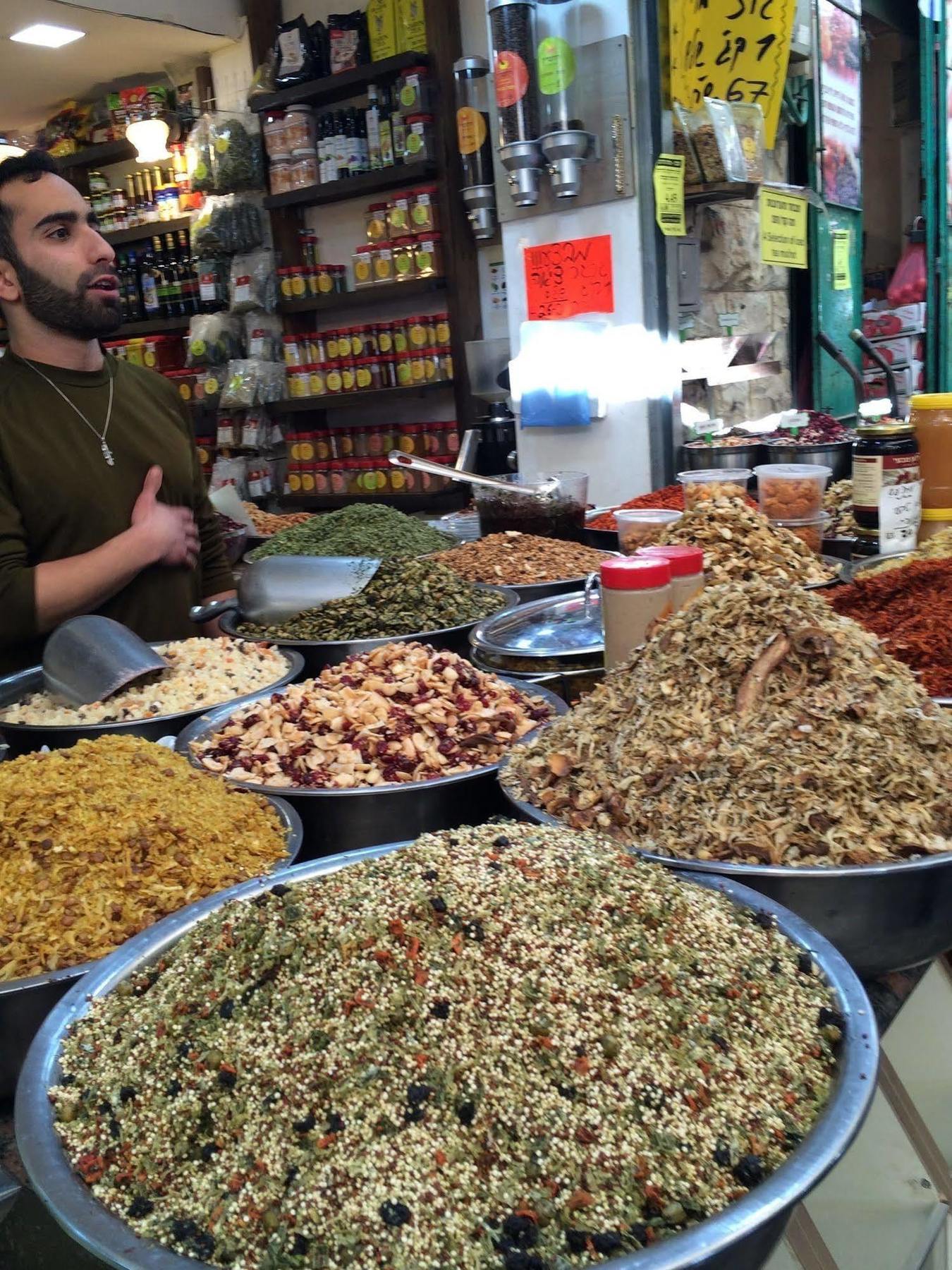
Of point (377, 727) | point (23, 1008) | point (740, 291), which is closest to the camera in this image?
point (23, 1008)

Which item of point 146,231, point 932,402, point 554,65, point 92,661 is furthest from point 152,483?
point 146,231

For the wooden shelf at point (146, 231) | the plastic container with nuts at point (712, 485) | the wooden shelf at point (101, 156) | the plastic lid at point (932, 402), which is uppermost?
the wooden shelf at point (101, 156)

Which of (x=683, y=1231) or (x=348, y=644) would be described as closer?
(x=683, y=1231)

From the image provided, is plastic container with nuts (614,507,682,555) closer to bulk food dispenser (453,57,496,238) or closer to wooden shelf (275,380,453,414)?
bulk food dispenser (453,57,496,238)

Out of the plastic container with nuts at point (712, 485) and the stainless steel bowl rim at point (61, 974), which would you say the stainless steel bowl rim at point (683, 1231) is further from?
the plastic container with nuts at point (712, 485)

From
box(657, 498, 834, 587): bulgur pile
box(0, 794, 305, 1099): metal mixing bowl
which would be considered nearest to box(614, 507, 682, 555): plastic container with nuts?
box(657, 498, 834, 587): bulgur pile

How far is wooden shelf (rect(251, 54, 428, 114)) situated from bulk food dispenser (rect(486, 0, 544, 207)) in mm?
1093

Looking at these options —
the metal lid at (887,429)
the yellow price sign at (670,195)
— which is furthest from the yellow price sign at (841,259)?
the metal lid at (887,429)

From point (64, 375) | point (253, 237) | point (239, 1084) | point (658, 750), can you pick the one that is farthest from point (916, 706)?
point (253, 237)

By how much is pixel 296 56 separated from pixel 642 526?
11.7ft

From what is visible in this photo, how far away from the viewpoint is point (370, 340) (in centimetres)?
469

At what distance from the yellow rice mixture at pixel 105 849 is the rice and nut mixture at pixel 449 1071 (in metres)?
0.14

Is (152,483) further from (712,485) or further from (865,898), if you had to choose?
(865,898)

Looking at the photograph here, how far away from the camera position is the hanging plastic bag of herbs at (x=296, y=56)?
452cm
